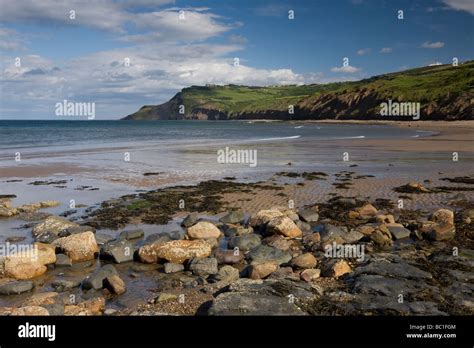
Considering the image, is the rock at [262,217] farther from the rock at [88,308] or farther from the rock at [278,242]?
the rock at [88,308]

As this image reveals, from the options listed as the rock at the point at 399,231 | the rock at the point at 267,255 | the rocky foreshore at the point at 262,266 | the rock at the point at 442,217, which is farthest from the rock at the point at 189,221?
the rock at the point at 442,217

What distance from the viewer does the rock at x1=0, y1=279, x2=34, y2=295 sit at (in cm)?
957

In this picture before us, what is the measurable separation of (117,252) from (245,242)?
370 cm

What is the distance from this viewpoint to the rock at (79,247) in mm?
11945

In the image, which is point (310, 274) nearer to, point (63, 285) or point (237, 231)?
point (237, 231)

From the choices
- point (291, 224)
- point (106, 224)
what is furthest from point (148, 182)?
point (291, 224)

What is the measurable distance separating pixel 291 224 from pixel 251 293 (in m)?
6.05

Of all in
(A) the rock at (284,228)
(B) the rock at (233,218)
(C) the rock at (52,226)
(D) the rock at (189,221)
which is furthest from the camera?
(B) the rock at (233,218)

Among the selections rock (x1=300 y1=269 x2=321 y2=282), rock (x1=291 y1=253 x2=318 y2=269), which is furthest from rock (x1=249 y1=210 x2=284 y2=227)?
rock (x1=300 y1=269 x2=321 y2=282)

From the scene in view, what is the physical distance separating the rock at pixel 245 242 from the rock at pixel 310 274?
276cm

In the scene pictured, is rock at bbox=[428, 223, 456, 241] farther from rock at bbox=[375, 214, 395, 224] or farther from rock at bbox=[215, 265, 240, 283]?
rock at bbox=[215, 265, 240, 283]
